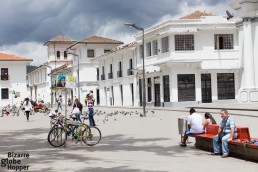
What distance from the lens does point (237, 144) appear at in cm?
1023

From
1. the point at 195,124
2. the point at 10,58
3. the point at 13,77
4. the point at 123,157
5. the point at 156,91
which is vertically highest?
the point at 10,58

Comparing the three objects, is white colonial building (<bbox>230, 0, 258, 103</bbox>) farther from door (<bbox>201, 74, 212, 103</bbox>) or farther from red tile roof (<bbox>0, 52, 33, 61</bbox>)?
red tile roof (<bbox>0, 52, 33, 61</bbox>)

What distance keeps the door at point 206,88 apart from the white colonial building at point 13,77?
3566 cm

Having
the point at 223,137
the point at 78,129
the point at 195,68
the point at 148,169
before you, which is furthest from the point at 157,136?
the point at 195,68

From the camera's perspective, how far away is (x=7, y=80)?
2771 inches

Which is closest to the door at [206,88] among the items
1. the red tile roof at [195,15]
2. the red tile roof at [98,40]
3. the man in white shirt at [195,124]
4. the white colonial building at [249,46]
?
the white colonial building at [249,46]

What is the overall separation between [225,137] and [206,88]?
33348 mm

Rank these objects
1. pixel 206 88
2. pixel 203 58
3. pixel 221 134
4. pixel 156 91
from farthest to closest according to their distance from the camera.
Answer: pixel 156 91 → pixel 206 88 → pixel 203 58 → pixel 221 134

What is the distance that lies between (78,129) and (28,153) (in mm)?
2000

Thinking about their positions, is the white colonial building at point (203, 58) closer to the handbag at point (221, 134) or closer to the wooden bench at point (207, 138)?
the wooden bench at point (207, 138)

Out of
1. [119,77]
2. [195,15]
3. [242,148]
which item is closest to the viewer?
[242,148]

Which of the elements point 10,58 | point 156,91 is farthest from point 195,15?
point 10,58

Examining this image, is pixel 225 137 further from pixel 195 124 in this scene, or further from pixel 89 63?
pixel 89 63

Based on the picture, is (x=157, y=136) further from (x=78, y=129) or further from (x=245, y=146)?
(x=245, y=146)
